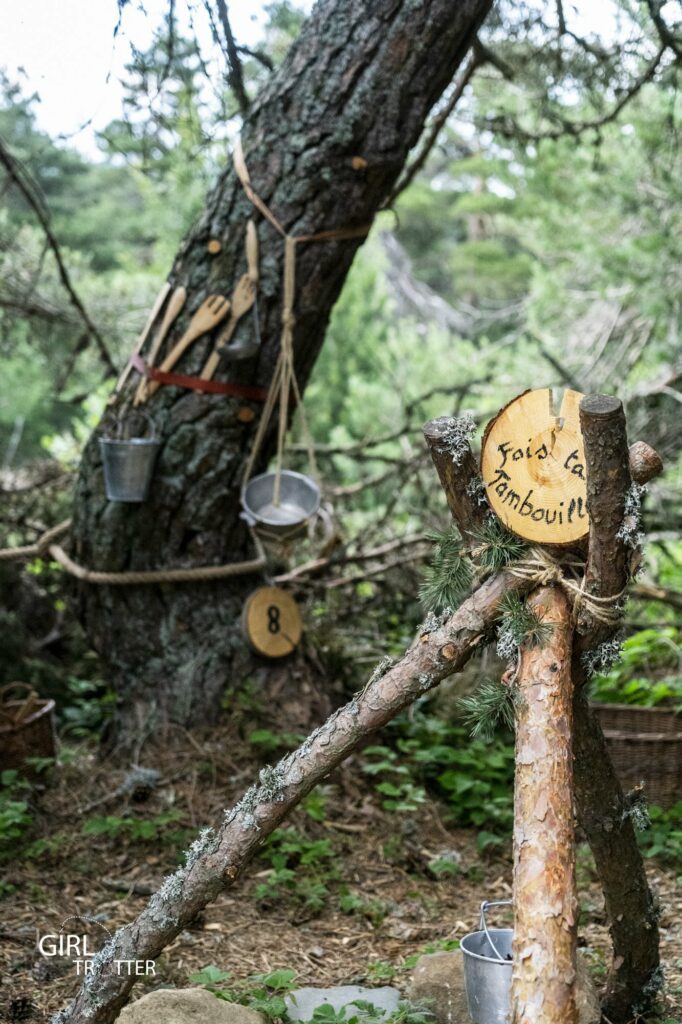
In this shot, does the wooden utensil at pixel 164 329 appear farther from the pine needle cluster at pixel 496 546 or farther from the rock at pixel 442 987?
the rock at pixel 442 987

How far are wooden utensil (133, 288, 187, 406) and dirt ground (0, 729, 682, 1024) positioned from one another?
4.43 feet

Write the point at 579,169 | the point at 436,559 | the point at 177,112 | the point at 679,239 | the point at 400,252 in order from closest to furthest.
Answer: the point at 436,559 < the point at 177,112 < the point at 679,239 < the point at 579,169 < the point at 400,252

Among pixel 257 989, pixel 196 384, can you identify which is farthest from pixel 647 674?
pixel 257 989

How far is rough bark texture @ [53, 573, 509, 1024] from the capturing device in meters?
2.05

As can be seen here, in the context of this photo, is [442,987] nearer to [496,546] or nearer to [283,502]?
[496,546]

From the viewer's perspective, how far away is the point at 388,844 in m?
3.54

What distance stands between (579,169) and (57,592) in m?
4.61

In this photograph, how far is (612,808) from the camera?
2316 millimetres

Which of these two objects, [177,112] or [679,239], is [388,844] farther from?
[679,239]

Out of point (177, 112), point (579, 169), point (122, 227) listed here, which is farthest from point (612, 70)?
point (122, 227)

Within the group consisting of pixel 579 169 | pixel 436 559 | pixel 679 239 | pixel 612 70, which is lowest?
pixel 436 559

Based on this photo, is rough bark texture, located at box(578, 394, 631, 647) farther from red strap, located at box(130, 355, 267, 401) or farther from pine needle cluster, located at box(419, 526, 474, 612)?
red strap, located at box(130, 355, 267, 401)

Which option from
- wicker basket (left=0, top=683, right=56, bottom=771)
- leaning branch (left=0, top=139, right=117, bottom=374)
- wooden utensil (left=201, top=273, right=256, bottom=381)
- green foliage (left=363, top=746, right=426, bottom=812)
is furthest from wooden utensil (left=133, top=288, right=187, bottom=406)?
green foliage (left=363, top=746, right=426, bottom=812)

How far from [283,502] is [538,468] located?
1.81 metres
